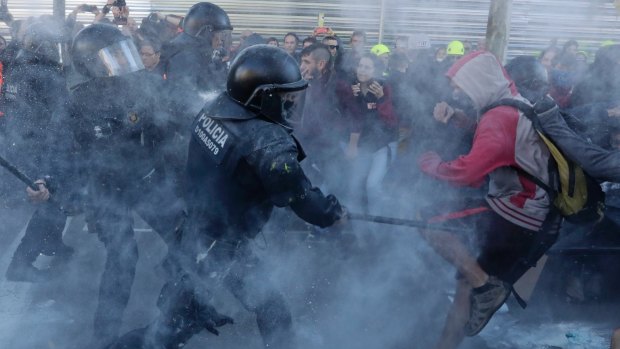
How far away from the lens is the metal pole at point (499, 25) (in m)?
4.93

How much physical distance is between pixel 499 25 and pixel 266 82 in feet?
10.4

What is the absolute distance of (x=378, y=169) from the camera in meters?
5.25

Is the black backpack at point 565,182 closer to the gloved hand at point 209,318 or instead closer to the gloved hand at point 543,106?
the gloved hand at point 543,106

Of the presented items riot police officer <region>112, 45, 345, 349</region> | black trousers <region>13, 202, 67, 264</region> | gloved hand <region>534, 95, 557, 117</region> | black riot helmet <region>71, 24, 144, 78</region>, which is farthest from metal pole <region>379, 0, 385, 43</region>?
riot police officer <region>112, 45, 345, 349</region>

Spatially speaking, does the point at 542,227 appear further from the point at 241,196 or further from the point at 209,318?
the point at 209,318

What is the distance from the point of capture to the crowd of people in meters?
2.55

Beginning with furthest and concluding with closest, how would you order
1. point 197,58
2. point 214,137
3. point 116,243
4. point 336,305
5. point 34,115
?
point 197,58 → point 34,115 → point 336,305 → point 116,243 → point 214,137

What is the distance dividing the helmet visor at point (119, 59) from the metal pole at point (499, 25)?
3.02 metres

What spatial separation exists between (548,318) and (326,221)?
2044mm

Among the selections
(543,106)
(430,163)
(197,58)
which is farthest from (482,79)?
(197,58)

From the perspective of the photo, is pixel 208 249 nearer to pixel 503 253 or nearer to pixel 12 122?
pixel 503 253

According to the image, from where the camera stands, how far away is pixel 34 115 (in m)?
4.18

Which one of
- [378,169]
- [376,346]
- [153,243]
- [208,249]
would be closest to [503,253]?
[376,346]

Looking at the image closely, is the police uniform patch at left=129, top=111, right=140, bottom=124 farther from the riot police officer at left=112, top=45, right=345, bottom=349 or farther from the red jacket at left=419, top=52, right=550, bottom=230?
the red jacket at left=419, top=52, right=550, bottom=230
